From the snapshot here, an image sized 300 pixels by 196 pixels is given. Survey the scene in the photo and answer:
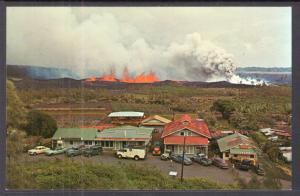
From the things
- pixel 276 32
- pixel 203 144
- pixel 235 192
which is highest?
pixel 276 32

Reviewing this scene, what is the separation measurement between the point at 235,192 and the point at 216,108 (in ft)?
3.81

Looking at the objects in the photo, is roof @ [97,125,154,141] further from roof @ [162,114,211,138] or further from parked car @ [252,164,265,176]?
parked car @ [252,164,265,176]

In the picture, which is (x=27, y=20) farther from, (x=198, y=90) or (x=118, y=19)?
(x=198, y=90)

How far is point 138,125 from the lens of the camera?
20.5 ft

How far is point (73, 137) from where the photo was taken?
6.21 metres

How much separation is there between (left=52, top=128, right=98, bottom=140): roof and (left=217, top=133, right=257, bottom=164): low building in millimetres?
1735

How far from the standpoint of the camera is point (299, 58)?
6.18 meters

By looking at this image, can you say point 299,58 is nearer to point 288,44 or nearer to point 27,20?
point 288,44

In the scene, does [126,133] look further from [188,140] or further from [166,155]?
[188,140]

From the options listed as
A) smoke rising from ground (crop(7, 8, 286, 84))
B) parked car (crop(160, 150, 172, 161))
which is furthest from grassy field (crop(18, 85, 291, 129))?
parked car (crop(160, 150, 172, 161))

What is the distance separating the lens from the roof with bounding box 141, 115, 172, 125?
20.4 feet

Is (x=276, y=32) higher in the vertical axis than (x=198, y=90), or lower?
higher

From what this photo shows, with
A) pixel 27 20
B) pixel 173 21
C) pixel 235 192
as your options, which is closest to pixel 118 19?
pixel 173 21

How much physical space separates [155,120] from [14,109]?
6.31 feet
